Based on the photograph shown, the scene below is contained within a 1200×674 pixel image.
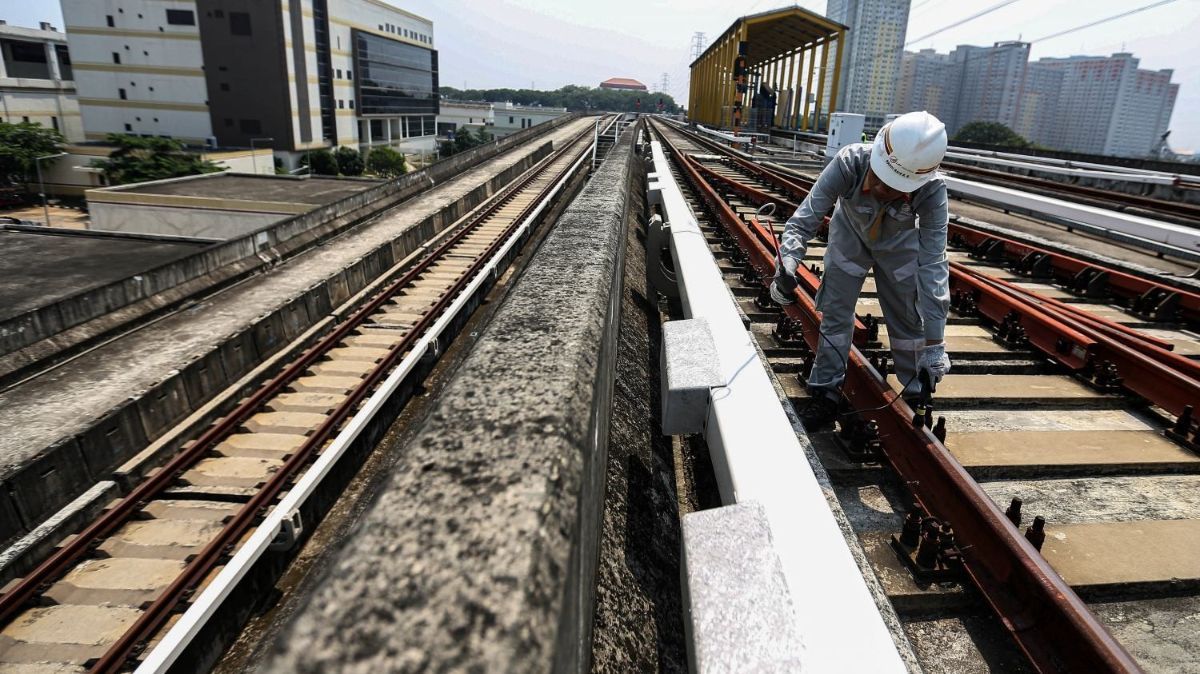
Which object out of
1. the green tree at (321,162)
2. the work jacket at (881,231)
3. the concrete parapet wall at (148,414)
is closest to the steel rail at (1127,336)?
the work jacket at (881,231)

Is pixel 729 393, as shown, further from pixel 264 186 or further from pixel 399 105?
pixel 399 105

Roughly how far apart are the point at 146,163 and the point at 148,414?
34928 mm

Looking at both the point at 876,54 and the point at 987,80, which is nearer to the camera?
the point at 876,54

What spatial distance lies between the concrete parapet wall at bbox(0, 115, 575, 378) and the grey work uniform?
8.92 metres

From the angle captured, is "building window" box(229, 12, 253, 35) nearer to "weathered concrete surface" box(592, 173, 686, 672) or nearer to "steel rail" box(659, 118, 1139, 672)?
"weathered concrete surface" box(592, 173, 686, 672)

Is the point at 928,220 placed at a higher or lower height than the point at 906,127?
lower

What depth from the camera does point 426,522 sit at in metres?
1.09

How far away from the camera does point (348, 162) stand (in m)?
51.7

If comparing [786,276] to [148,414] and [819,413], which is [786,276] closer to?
[819,413]

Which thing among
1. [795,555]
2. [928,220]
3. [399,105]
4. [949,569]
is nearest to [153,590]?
[795,555]

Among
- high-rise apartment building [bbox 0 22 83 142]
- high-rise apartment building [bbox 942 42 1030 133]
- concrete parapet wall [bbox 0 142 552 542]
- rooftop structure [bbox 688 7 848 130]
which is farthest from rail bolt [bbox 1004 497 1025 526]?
high-rise apartment building [bbox 942 42 1030 133]

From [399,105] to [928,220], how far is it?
76.8 m

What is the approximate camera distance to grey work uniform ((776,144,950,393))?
300 centimetres

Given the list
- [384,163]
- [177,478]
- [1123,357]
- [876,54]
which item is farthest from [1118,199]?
[876,54]
